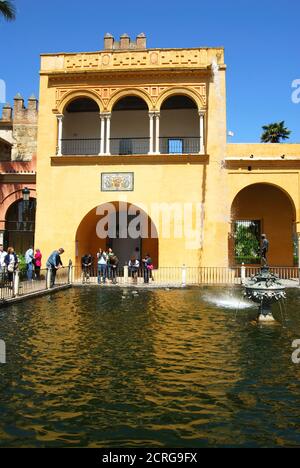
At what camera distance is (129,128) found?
2477 centimetres

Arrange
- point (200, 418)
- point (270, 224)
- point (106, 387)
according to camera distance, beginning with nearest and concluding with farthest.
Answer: point (200, 418), point (106, 387), point (270, 224)

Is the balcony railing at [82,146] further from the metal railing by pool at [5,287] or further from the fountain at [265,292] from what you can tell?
the fountain at [265,292]

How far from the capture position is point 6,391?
517cm

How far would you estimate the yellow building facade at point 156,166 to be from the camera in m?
21.2

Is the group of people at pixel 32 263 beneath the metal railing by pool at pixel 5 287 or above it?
above

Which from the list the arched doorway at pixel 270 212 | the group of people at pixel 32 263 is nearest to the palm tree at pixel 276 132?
the arched doorway at pixel 270 212

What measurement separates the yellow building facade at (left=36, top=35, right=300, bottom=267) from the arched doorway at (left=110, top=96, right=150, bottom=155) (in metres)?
1.16

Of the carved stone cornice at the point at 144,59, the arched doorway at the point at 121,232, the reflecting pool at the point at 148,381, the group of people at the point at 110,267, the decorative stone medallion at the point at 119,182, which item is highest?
the carved stone cornice at the point at 144,59

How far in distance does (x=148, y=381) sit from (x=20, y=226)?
2137 centimetres

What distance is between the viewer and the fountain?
988 centimetres

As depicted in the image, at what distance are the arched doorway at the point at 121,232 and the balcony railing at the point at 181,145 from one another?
3.86m
